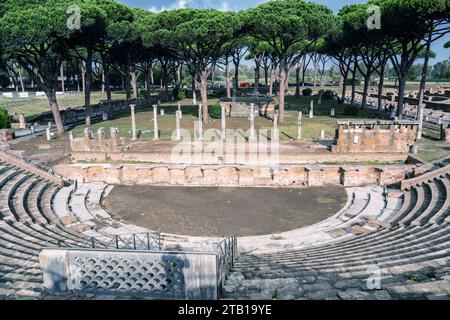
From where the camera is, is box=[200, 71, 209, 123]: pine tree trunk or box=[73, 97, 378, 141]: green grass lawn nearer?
box=[73, 97, 378, 141]: green grass lawn

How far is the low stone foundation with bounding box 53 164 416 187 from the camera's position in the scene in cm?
1989

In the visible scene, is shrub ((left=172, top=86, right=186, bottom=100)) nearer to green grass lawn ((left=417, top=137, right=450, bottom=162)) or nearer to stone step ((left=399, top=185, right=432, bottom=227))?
green grass lawn ((left=417, top=137, right=450, bottom=162))

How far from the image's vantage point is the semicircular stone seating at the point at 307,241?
268 inches

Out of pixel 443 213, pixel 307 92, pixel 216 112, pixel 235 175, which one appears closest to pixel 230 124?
pixel 216 112

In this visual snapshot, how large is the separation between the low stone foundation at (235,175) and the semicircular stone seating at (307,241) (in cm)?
100

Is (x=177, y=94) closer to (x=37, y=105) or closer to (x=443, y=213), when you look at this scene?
(x=37, y=105)

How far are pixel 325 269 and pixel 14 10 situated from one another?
29.2 meters

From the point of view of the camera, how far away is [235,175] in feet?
67.0

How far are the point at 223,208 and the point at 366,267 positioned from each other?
9.52 meters

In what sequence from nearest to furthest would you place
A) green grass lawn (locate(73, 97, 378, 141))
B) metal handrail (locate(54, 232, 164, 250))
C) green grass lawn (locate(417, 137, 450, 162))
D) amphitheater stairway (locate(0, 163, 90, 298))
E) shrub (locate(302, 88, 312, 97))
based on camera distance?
amphitheater stairway (locate(0, 163, 90, 298)) → metal handrail (locate(54, 232, 164, 250)) → green grass lawn (locate(417, 137, 450, 162)) → green grass lawn (locate(73, 97, 378, 141)) → shrub (locate(302, 88, 312, 97))

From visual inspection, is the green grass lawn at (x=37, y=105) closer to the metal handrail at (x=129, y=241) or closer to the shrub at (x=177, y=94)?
the shrub at (x=177, y=94)

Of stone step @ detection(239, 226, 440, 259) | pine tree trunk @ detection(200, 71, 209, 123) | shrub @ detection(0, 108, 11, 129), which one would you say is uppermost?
pine tree trunk @ detection(200, 71, 209, 123)

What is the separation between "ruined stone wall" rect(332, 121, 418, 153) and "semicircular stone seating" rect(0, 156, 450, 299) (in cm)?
466

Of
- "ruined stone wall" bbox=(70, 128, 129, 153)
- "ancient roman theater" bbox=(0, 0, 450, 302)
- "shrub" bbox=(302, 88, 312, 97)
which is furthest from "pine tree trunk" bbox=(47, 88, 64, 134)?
"shrub" bbox=(302, 88, 312, 97)
